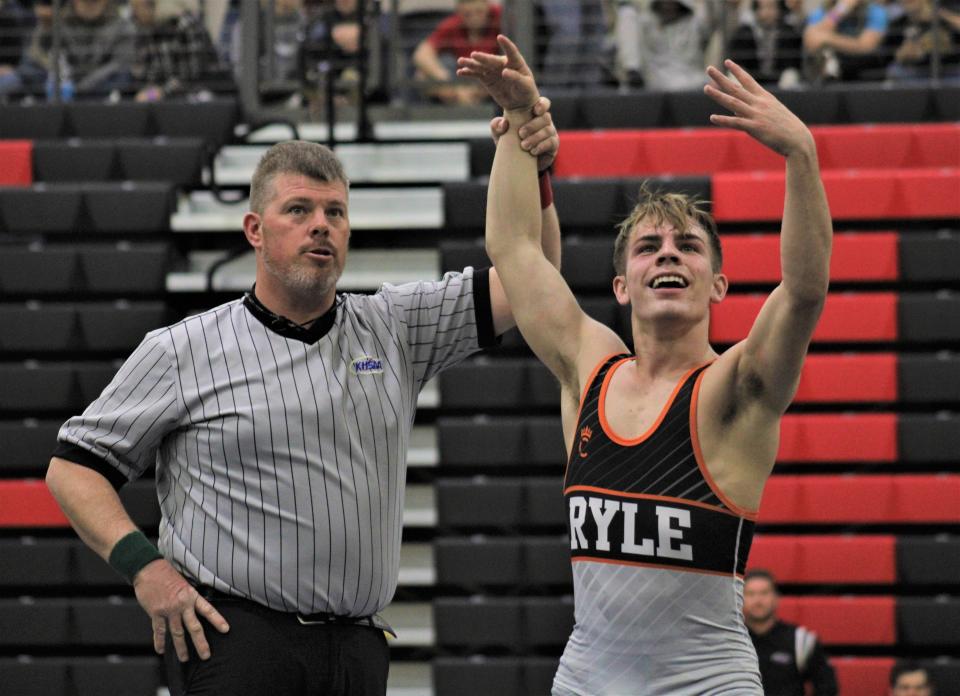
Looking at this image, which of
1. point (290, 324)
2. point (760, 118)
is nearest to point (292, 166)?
point (290, 324)

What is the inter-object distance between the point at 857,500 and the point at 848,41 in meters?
2.83

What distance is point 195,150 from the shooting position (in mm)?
8414

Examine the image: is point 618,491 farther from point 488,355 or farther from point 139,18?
point 139,18

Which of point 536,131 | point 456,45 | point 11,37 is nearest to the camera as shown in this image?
point 536,131

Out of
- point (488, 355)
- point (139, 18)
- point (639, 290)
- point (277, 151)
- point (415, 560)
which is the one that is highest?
point (139, 18)

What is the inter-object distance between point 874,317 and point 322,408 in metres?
4.93

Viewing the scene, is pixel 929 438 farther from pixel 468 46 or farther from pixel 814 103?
pixel 468 46

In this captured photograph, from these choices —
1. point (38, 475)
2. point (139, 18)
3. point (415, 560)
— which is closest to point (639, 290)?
point (415, 560)

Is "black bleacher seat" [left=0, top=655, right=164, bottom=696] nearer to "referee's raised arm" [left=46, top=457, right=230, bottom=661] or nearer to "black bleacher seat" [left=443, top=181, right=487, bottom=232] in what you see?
"black bleacher seat" [left=443, top=181, right=487, bottom=232]

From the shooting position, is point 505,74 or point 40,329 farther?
point 40,329

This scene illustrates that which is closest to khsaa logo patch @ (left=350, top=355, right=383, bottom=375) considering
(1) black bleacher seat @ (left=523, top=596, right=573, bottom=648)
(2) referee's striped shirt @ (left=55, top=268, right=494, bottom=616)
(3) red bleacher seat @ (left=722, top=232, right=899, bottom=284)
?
(2) referee's striped shirt @ (left=55, top=268, right=494, bottom=616)

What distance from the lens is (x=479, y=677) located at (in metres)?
7.05

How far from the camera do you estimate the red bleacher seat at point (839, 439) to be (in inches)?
294

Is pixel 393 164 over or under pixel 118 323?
over
